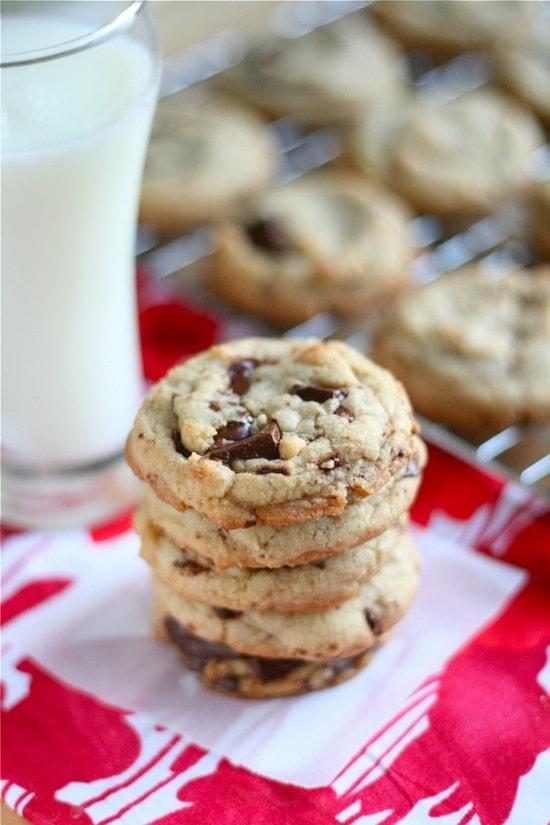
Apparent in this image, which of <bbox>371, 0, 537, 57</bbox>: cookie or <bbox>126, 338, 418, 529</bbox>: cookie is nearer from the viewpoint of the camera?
<bbox>126, 338, 418, 529</bbox>: cookie

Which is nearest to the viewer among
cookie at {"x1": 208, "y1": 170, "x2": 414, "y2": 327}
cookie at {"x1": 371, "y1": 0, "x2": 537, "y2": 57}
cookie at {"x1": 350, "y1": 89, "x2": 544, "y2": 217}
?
cookie at {"x1": 208, "y1": 170, "x2": 414, "y2": 327}

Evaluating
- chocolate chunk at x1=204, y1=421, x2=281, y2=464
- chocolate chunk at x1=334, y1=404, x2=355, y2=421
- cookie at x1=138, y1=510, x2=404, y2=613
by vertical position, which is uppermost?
chocolate chunk at x1=204, y1=421, x2=281, y2=464

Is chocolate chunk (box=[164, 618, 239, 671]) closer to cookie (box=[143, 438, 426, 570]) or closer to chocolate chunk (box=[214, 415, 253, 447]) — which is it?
cookie (box=[143, 438, 426, 570])

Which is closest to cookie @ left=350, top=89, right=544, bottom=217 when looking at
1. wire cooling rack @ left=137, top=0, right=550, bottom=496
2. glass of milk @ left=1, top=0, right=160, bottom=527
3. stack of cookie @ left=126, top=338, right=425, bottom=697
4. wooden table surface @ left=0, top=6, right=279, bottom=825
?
wire cooling rack @ left=137, top=0, right=550, bottom=496

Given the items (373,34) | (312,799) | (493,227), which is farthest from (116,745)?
(373,34)

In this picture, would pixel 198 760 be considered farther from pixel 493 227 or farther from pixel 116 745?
pixel 493 227

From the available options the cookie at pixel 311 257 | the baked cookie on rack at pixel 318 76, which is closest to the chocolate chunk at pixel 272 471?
the cookie at pixel 311 257

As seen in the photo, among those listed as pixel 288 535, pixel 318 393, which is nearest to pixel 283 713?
pixel 288 535
